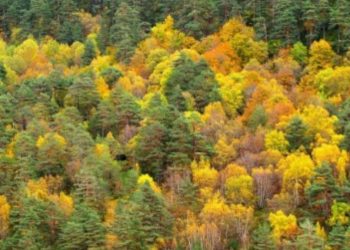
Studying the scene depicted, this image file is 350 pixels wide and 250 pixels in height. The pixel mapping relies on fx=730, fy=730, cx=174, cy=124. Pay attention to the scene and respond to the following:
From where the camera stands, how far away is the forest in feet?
235

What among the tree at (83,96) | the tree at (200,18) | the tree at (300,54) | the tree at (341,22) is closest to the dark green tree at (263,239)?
the tree at (83,96)

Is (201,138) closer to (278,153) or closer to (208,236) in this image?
(278,153)

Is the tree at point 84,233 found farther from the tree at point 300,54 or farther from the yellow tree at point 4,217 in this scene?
the tree at point 300,54

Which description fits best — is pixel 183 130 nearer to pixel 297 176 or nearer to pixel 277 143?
pixel 277 143

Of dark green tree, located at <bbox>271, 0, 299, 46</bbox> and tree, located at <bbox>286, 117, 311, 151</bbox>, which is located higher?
dark green tree, located at <bbox>271, 0, 299, 46</bbox>

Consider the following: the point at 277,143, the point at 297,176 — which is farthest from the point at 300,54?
the point at 297,176

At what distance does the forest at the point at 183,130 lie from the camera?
71.6 meters

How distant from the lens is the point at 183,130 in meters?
84.7

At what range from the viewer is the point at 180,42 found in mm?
114375

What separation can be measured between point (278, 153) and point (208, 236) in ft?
50.4

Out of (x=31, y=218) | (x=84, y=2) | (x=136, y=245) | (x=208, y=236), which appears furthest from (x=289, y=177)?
(x=84, y=2)

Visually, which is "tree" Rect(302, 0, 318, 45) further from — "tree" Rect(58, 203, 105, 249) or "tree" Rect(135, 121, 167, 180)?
"tree" Rect(58, 203, 105, 249)

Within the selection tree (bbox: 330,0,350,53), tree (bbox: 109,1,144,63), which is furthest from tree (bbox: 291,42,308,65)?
tree (bbox: 109,1,144,63)

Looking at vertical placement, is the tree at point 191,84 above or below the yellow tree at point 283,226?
above
